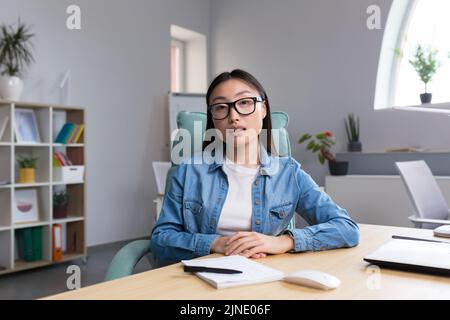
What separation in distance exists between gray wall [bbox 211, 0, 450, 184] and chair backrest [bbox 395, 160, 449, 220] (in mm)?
1169

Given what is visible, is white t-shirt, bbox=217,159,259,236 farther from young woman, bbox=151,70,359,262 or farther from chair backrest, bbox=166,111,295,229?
chair backrest, bbox=166,111,295,229

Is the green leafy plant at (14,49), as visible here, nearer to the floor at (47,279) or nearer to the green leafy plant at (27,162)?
the green leafy plant at (27,162)

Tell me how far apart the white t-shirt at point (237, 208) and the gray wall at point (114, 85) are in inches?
115

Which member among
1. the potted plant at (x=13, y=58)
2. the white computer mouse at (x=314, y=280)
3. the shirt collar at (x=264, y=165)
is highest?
the potted plant at (x=13, y=58)

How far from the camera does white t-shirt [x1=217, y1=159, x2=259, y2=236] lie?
1343mm

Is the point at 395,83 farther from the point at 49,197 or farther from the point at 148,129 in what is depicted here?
the point at 49,197

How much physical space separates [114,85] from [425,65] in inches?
121

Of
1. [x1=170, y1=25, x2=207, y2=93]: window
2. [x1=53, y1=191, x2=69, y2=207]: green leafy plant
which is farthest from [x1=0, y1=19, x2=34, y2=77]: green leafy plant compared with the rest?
[x1=170, y1=25, x2=207, y2=93]: window

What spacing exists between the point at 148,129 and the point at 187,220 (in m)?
3.51

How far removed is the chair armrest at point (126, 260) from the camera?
1.10 m

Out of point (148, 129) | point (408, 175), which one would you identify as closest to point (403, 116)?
point (408, 175)

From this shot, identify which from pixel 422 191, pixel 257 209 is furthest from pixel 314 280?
pixel 422 191

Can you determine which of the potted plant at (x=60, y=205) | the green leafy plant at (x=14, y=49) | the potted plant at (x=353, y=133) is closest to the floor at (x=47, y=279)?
the potted plant at (x=60, y=205)

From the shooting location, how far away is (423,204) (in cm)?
252
